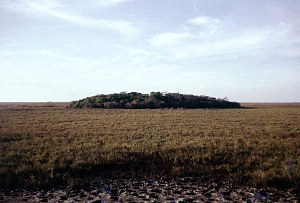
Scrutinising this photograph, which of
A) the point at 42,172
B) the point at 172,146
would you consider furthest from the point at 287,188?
the point at 42,172

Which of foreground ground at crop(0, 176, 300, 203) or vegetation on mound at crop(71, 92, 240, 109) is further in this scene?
vegetation on mound at crop(71, 92, 240, 109)

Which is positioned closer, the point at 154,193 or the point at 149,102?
the point at 154,193

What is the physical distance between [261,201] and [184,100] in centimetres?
6199

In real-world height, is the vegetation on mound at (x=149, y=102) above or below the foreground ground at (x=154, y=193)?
above

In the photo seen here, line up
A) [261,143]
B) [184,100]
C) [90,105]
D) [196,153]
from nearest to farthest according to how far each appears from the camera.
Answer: [196,153] < [261,143] < [90,105] < [184,100]

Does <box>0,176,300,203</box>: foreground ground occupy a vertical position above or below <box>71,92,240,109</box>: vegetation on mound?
below

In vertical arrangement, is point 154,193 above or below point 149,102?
below

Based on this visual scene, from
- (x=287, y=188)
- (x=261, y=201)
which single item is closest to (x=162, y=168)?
(x=261, y=201)

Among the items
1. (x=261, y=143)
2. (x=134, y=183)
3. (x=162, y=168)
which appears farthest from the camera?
(x=261, y=143)

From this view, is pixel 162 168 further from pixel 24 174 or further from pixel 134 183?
pixel 24 174

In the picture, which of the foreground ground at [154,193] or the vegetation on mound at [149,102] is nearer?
the foreground ground at [154,193]

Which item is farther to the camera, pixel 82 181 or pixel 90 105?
pixel 90 105

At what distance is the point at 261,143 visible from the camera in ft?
40.5

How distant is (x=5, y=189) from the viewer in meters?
6.40
